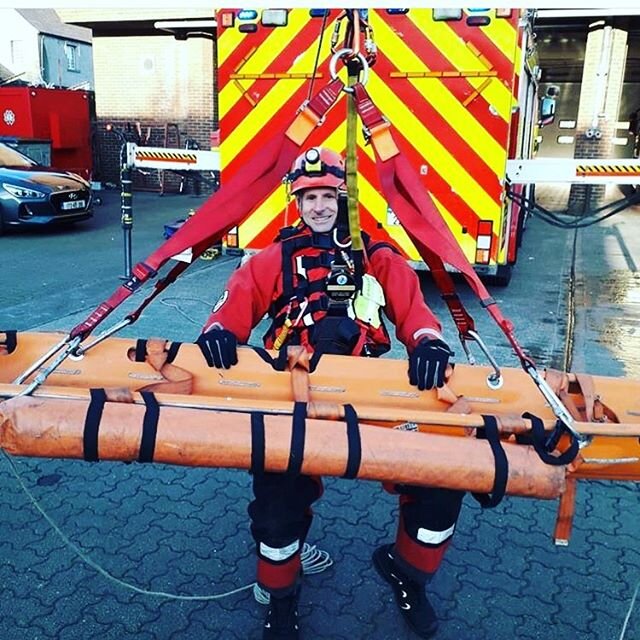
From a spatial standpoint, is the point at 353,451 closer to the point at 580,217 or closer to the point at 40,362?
the point at 40,362

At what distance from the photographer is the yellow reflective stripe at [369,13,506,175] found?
5941 millimetres

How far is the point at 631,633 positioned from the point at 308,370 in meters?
1.49

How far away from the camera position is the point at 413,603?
2.49 meters

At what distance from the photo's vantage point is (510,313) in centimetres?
672

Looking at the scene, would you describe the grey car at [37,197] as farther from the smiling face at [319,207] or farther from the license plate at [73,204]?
the smiling face at [319,207]

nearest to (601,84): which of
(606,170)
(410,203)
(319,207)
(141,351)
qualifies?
(606,170)

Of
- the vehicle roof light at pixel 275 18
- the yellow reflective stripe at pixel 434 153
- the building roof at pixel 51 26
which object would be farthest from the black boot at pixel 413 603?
the building roof at pixel 51 26

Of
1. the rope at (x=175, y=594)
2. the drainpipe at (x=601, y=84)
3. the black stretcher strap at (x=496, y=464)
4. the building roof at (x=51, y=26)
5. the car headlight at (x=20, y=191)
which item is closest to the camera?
the black stretcher strap at (x=496, y=464)

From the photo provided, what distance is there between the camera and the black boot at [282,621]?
7.79 feet

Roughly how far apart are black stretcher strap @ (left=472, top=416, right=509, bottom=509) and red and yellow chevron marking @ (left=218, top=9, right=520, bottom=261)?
13.1 feet

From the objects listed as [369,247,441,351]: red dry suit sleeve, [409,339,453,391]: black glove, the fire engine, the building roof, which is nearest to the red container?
the fire engine

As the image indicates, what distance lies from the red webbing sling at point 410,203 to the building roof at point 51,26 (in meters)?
32.8

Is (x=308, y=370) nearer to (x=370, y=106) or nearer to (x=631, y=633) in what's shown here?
(x=370, y=106)

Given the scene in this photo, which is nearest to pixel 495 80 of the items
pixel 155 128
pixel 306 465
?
pixel 306 465
